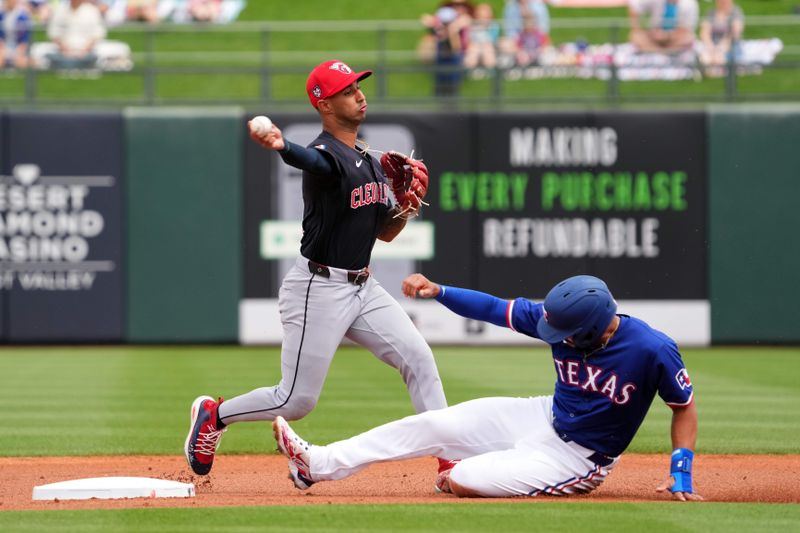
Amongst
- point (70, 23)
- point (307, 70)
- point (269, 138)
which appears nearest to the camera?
point (269, 138)

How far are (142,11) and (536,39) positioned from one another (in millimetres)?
5954

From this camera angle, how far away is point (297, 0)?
76.4 ft

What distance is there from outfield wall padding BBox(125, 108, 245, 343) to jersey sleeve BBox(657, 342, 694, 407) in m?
10.7

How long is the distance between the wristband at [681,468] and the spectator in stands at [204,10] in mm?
15550

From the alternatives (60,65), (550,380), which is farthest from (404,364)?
(60,65)

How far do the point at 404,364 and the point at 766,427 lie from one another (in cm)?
370

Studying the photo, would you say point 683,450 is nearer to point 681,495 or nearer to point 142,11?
point 681,495

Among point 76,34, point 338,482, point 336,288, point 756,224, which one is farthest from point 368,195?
point 76,34

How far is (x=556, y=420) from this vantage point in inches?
214

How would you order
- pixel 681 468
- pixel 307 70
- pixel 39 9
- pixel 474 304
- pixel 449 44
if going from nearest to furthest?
1. pixel 681 468
2. pixel 474 304
3. pixel 307 70
4. pixel 449 44
5. pixel 39 9

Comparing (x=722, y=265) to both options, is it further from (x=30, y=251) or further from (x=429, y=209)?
(x=30, y=251)

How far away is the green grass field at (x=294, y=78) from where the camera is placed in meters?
16.2

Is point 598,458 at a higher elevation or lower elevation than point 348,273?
lower

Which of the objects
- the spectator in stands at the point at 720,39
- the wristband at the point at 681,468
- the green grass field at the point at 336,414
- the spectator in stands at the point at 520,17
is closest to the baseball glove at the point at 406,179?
the green grass field at the point at 336,414
